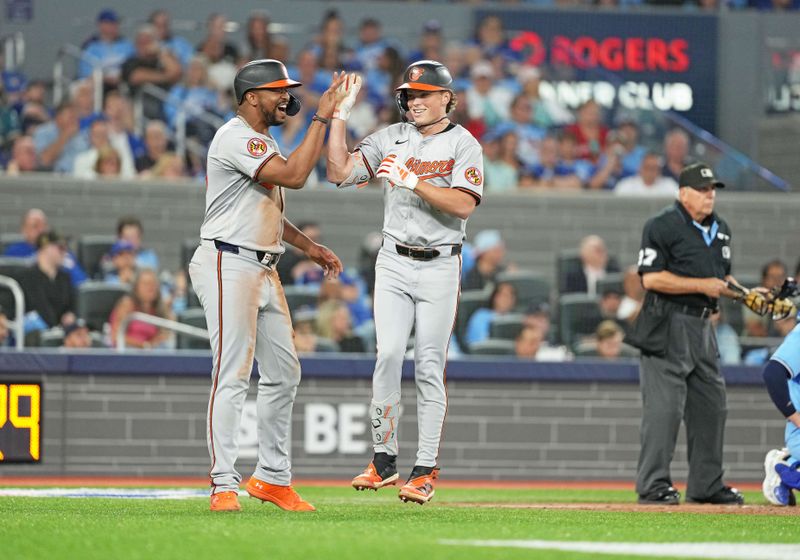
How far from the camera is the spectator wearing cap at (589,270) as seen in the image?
1480 cm

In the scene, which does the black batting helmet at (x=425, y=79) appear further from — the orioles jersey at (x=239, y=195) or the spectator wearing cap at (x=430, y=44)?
the spectator wearing cap at (x=430, y=44)

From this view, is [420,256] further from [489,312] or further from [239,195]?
[489,312]

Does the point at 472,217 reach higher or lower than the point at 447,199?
higher

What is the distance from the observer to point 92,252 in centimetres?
1436

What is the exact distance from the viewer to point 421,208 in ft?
23.0

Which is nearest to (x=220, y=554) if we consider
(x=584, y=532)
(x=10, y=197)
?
(x=584, y=532)

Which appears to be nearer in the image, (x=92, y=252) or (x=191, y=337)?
(x=191, y=337)

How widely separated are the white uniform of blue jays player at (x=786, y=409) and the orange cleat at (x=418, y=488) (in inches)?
94.5

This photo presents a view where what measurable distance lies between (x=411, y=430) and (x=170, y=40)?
7.61 metres

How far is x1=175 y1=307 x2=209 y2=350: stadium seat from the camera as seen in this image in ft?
41.2

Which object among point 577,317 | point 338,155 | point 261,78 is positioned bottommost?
point 577,317

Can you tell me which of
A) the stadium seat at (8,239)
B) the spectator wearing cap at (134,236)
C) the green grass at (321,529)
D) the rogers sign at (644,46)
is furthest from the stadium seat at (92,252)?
the rogers sign at (644,46)

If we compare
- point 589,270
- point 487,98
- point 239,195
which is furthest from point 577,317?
point 239,195

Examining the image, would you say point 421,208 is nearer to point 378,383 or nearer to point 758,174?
point 378,383
